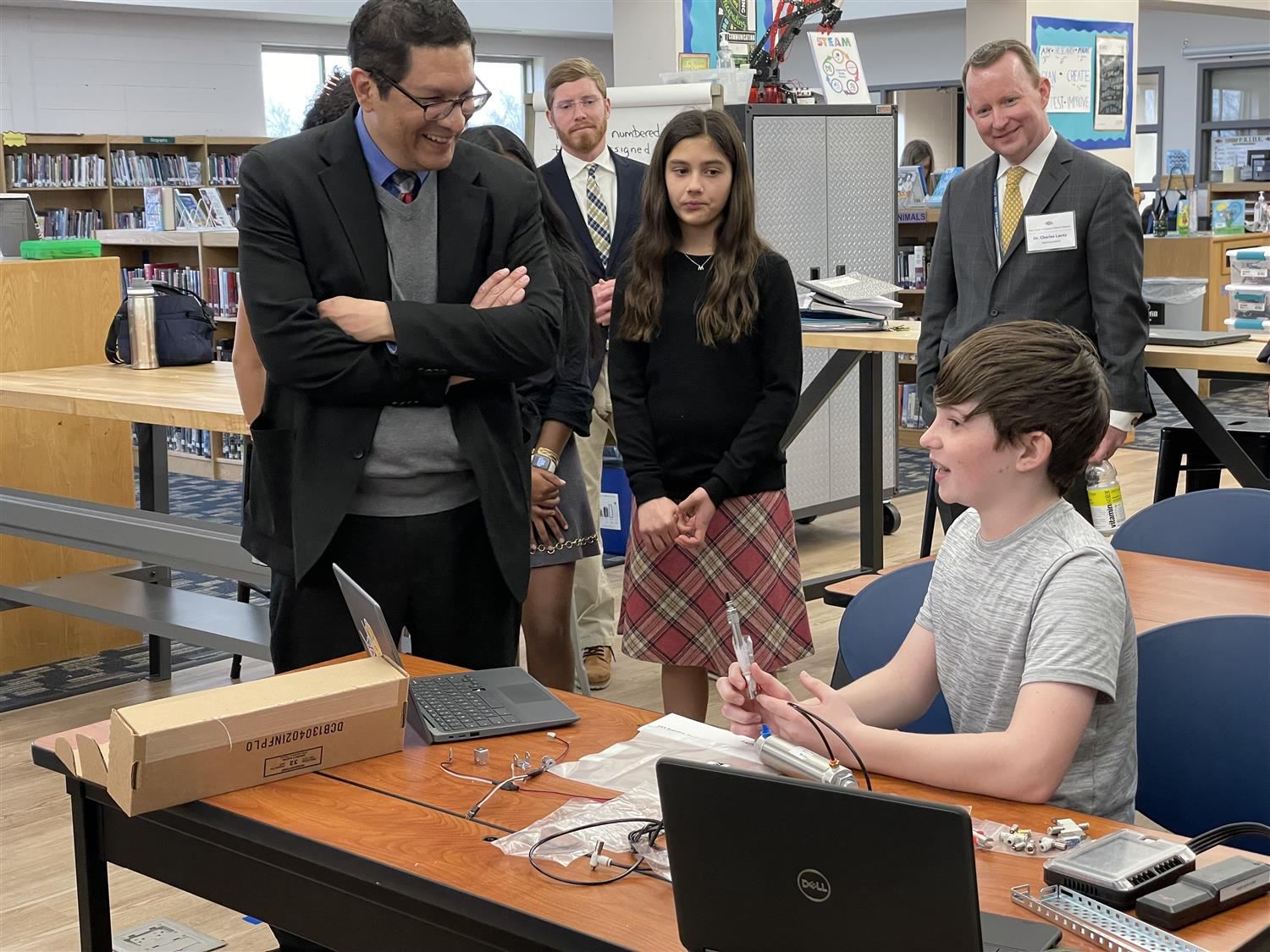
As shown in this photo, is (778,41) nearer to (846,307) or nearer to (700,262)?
(846,307)

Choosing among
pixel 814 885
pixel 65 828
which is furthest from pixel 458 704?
pixel 65 828

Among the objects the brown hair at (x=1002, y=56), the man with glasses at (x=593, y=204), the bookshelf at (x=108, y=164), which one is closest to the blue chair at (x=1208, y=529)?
the brown hair at (x=1002, y=56)

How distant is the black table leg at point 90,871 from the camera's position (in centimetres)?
175

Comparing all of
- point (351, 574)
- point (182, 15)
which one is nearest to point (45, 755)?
point (351, 574)

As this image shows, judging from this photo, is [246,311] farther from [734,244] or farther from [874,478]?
[874,478]

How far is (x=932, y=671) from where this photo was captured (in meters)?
1.79

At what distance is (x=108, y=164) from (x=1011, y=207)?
34.9ft

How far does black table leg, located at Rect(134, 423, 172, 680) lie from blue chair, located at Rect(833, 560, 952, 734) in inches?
114

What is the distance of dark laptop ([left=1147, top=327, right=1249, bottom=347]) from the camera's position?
12.3ft

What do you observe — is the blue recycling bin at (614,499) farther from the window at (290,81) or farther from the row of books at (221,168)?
the window at (290,81)

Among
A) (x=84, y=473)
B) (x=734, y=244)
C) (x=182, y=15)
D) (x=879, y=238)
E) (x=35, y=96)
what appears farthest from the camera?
(x=182, y=15)

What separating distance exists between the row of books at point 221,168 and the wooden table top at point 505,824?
12106 mm

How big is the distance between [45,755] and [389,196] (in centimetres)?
94

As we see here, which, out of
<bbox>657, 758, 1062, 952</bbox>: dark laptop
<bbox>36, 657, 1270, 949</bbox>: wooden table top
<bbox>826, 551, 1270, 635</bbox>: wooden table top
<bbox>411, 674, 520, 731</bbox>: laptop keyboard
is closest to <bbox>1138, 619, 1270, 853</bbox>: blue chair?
<bbox>826, 551, 1270, 635</bbox>: wooden table top
